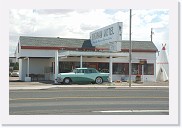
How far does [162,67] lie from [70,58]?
1271 centimetres

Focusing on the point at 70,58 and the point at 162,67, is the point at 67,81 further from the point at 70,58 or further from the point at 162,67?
the point at 162,67

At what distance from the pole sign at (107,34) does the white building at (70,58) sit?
1.30m

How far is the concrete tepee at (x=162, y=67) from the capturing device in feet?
142

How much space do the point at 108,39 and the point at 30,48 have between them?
9.08 metres

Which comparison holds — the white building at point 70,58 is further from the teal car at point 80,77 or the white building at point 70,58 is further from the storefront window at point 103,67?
the teal car at point 80,77

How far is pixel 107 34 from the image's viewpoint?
35.8 m

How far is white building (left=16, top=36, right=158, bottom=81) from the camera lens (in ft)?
125

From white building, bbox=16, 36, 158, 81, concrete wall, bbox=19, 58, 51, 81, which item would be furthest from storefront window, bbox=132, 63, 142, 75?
concrete wall, bbox=19, 58, 51, 81

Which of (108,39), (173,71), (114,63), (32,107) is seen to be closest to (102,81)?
(108,39)

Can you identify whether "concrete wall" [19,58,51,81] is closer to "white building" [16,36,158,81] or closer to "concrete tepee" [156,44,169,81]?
"white building" [16,36,158,81]

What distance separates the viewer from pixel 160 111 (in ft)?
45.2

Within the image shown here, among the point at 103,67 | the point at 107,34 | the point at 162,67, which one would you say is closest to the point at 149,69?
the point at 162,67

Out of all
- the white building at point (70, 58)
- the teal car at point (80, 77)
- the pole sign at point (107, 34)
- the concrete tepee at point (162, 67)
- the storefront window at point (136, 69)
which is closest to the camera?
the teal car at point (80, 77)

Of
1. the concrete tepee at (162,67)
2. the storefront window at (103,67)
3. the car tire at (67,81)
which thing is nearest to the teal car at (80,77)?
the car tire at (67,81)
